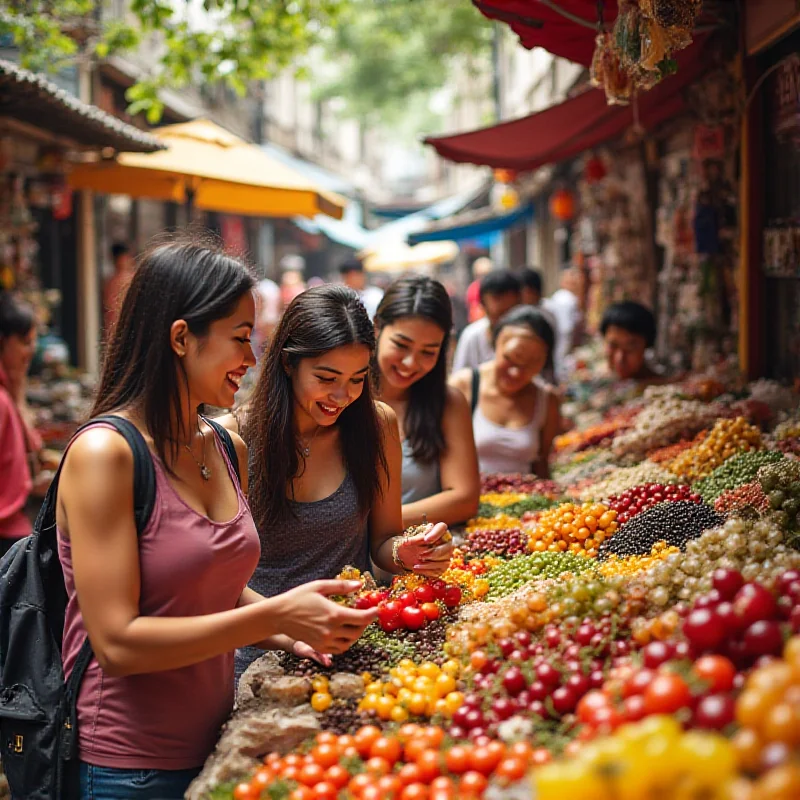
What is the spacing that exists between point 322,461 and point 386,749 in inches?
47.0

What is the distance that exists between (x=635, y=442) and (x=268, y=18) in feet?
18.4

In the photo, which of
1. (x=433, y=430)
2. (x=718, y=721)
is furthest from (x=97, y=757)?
(x=433, y=430)

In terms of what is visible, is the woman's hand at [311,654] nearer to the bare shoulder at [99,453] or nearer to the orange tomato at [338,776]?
the orange tomato at [338,776]

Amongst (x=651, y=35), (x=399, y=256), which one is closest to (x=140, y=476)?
(x=651, y=35)

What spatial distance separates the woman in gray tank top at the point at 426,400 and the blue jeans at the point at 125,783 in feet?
6.26

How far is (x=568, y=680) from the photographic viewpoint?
209cm

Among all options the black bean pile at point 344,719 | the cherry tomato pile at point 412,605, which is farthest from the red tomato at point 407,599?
the black bean pile at point 344,719

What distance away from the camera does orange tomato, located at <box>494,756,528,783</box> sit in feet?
5.77

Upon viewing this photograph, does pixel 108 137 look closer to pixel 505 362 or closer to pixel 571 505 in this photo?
pixel 505 362

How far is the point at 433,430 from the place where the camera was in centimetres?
406

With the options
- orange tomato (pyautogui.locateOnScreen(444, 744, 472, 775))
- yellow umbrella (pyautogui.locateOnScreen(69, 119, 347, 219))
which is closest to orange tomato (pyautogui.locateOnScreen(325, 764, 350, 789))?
orange tomato (pyautogui.locateOnScreen(444, 744, 472, 775))

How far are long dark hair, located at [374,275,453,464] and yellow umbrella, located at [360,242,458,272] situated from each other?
14551 mm

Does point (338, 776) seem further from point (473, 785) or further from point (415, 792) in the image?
point (473, 785)

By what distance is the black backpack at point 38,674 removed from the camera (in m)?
2.21
